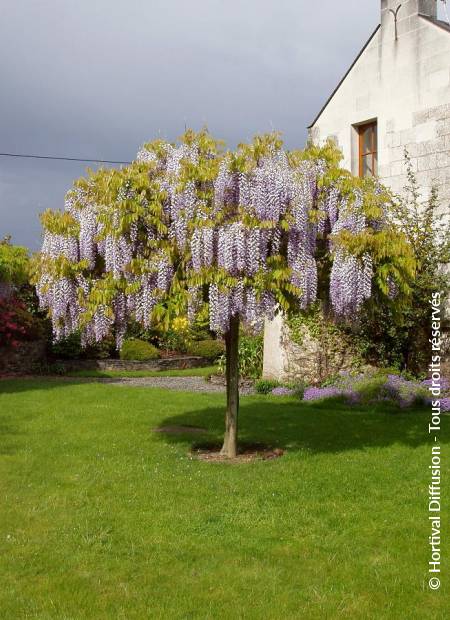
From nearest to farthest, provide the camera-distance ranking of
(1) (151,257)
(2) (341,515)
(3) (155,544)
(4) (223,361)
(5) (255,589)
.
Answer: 1. (5) (255,589)
2. (3) (155,544)
3. (2) (341,515)
4. (1) (151,257)
5. (4) (223,361)

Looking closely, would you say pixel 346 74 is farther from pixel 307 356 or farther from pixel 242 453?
pixel 242 453

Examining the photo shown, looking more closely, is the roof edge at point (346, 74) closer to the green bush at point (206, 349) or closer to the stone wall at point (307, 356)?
the stone wall at point (307, 356)

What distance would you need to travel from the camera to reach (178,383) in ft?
55.1

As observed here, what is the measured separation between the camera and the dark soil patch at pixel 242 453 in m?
8.38

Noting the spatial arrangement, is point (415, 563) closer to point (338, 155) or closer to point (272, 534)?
point (272, 534)

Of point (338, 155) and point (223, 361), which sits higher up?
point (338, 155)

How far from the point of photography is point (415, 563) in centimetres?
504

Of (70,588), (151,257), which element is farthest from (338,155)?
(70,588)

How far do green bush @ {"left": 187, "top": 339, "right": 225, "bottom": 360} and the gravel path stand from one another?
3.68 metres

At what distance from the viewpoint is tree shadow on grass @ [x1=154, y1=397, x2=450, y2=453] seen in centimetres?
930

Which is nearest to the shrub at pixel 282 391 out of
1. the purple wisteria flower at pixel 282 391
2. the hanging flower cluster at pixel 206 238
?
the purple wisteria flower at pixel 282 391

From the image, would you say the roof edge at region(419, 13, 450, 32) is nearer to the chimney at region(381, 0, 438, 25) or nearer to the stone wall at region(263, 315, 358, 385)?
the chimney at region(381, 0, 438, 25)

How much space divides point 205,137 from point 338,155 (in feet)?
5.47

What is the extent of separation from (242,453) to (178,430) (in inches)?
68.3
